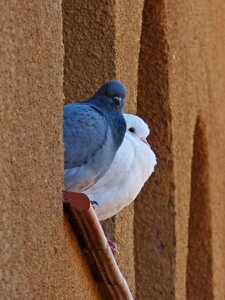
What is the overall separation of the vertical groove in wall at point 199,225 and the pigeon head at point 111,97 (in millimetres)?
3639

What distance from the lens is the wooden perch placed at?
4.41m

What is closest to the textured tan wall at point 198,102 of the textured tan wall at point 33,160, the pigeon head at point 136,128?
the pigeon head at point 136,128

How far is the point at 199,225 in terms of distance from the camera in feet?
29.3

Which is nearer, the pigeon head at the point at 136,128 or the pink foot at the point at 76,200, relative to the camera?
the pink foot at the point at 76,200

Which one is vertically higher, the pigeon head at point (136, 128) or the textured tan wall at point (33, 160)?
the textured tan wall at point (33, 160)

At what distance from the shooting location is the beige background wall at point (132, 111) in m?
3.79

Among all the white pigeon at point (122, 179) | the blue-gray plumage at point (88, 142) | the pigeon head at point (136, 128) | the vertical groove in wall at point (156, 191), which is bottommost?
the vertical groove in wall at point (156, 191)

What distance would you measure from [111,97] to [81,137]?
1.04 ft

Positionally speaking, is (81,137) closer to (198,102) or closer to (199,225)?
(198,102)

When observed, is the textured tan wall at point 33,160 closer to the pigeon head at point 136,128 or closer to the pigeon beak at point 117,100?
the pigeon beak at point 117,100

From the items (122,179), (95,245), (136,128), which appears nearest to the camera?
(95,245)

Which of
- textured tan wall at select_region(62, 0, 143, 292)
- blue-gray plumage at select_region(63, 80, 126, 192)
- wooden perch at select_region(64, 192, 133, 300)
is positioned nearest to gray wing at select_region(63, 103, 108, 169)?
blue-gray plumage at select_region(63, 80, 126, 192)

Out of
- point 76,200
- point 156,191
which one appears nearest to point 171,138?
point 156,191

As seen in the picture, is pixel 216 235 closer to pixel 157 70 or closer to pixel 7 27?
pixel 157 70
